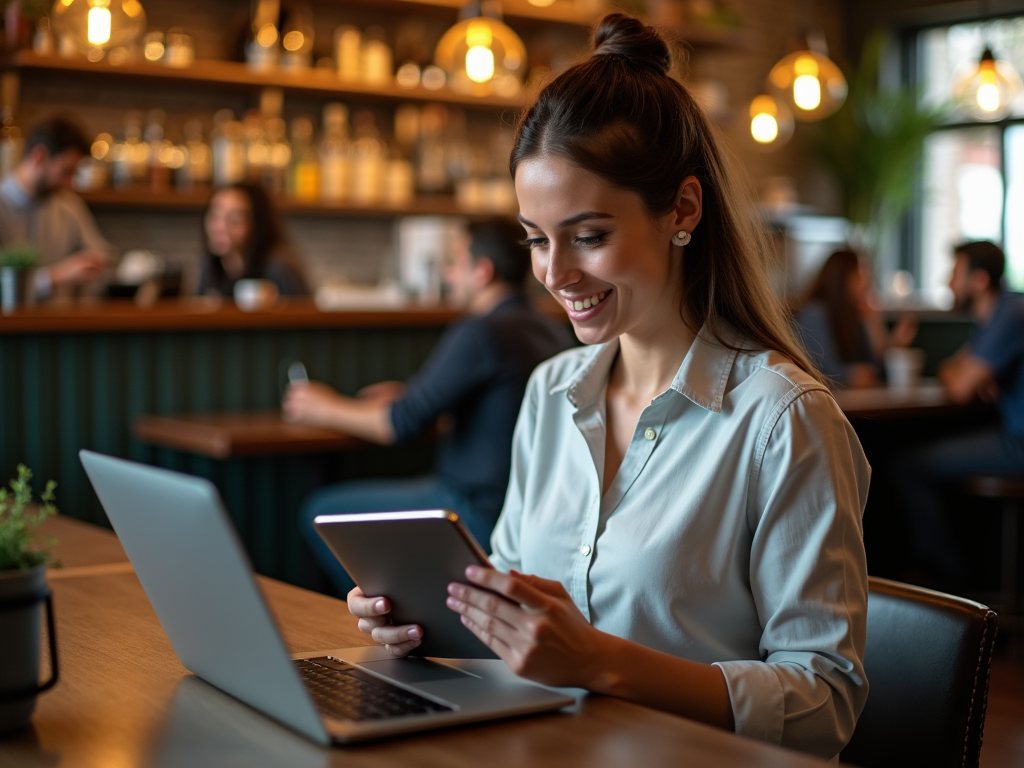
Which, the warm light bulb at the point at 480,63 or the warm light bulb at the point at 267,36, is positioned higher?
the warm light bulb at the point at 267,36

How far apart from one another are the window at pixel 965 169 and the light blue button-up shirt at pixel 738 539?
7032 mm

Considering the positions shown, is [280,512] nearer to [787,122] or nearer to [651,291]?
[651,291]

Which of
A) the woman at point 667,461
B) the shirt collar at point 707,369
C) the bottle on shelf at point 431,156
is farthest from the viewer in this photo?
the bottle on shelf at point 431,156

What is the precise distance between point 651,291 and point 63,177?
3.88m

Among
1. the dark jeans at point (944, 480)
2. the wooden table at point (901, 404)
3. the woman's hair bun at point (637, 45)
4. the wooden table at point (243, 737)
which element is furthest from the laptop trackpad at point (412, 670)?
the dark jeans at point (944, 480)

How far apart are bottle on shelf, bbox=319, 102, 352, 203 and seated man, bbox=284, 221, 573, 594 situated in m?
2.49

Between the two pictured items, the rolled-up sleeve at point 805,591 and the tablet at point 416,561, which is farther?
the rolled-up sleeve at point 805,591

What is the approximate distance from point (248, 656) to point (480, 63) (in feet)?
10.7

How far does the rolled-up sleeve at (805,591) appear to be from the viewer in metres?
1.14

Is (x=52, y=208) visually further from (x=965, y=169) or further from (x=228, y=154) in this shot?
(x=965, y=169)

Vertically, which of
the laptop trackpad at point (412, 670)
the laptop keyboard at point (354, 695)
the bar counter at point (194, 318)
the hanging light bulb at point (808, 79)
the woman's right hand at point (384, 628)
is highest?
the hanging light bulb at point (808, 79)

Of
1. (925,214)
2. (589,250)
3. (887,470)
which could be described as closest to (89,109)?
(887,470)

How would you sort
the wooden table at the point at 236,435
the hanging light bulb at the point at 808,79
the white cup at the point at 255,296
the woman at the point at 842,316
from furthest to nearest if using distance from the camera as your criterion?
the woman at the point at 842,316 → the hanging light bulb at the point at 808,79 → the white cup at the point at 255,296 → the wooden table at the point at 236,435

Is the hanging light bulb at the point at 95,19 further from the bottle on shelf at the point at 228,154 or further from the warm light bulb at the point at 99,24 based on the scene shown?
the bottle on shelf at the point at 228,154
